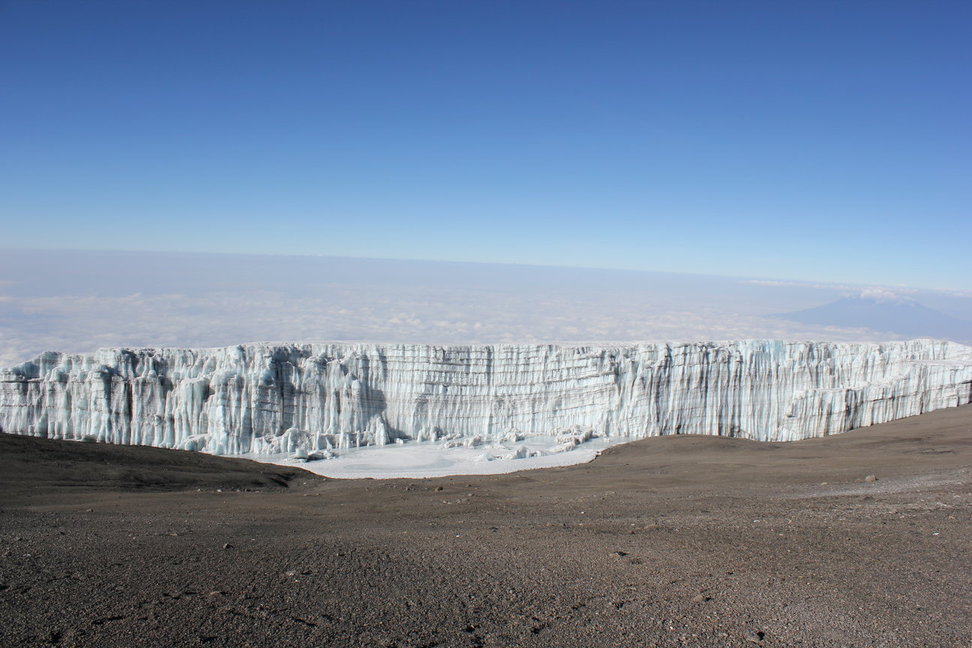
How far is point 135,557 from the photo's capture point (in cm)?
882

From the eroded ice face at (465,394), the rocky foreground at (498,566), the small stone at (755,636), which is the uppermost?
the small stone at (755,636)

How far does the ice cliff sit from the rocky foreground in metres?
14.9

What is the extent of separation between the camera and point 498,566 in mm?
8867

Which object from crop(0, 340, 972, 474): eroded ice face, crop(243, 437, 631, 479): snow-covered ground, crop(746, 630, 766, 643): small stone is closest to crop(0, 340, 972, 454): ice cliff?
crop(0, 340, 972, 474): eroded ice face

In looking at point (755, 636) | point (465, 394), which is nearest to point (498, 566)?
point (755, 636)

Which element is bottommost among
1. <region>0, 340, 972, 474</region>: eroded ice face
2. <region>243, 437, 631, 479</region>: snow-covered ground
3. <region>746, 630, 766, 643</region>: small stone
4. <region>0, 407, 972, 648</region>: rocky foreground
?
<region>243, 437, 631, 479</region>: snow-covered ground

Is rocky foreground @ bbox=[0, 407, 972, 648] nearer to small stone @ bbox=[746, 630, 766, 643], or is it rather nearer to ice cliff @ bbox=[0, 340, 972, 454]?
small stone @ bbox=[746, 630, 766, 643]

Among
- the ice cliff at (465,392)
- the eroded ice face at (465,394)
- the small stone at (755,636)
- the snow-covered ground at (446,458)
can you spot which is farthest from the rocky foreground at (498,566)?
the ice cliff at (465,392)

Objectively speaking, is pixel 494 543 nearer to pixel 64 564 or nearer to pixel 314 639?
pixel 314 639

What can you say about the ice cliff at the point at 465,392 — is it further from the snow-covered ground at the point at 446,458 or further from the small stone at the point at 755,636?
the small stone at the point at 755,636

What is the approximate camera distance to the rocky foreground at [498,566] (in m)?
6.64

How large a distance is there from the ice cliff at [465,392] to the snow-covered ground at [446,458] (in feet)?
3.95

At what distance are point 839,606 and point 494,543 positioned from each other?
16.2 ft

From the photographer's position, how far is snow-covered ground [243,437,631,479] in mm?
28000
